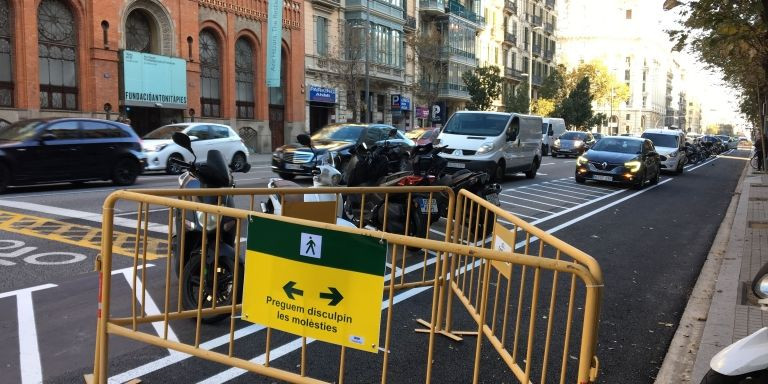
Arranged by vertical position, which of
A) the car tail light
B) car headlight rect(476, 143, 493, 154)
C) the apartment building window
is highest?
the apartment building window

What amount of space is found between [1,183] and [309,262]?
11637 millimetres

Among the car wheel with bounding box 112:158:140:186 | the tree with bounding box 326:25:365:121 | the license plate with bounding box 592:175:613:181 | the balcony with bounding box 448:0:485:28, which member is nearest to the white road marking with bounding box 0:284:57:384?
the car wheel with bounding box 112:158:140:186

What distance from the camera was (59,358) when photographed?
4.15 metres

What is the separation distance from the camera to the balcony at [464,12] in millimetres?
50059

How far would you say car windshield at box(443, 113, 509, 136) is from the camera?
55.1 feet

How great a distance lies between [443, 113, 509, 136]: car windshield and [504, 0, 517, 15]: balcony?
48871mm

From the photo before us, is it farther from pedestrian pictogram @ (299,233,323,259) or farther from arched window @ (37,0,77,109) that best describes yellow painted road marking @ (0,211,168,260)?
arched window @ (37,0,77,109)

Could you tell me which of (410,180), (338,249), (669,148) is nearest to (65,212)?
(410,180)

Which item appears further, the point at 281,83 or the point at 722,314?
the point at 281,83

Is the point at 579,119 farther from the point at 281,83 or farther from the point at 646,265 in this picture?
the point at 646,265

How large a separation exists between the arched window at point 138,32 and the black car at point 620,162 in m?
20.7

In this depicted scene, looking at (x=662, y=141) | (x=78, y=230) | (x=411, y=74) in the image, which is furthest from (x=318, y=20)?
(x=78, y=230)

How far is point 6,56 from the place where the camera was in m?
23.0

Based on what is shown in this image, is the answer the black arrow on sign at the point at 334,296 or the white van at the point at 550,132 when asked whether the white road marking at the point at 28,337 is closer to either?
the black arrow on sign at the point at 334,296
